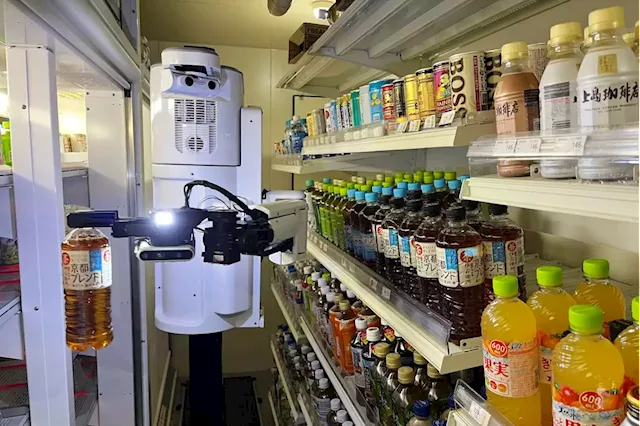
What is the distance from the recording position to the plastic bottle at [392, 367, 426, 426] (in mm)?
1466

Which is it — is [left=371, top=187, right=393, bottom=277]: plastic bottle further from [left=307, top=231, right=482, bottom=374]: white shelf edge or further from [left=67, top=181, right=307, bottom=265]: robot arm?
[left=67, top=181, right=307, bottom=265]: robot arm

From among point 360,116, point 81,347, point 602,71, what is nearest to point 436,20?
point 360,116

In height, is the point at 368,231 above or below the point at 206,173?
below

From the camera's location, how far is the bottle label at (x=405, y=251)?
1.41 m

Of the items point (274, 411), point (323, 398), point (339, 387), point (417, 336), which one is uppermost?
point (417, 336)

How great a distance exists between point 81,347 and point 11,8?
1.03 metres

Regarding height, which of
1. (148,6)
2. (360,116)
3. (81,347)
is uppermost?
(148,6)

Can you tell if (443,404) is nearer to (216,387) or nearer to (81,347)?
(81,347)

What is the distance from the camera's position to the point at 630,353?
80 cm

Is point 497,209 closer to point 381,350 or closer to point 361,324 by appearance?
point 381,350

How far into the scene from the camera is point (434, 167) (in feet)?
7.14

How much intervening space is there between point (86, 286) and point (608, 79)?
1439 mm

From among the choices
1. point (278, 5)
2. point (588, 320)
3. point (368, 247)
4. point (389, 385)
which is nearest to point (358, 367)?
point (389, 385)

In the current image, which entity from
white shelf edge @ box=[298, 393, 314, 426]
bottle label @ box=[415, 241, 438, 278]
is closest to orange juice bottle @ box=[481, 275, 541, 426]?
bottle label @ box=[415, 241, 438, 278]
